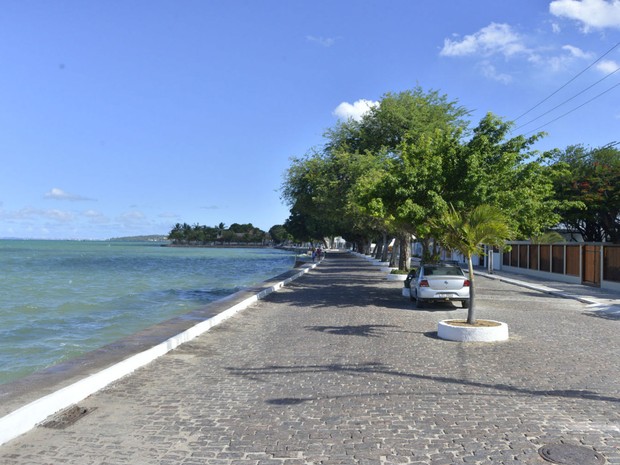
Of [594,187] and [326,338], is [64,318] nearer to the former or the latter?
[326,338]

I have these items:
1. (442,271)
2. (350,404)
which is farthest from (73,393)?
(442,271)

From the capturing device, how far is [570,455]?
481 centimetres

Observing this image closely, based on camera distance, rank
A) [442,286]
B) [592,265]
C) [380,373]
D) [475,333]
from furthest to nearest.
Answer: [592,265]
[442,286]
[475,333]
[380,373]

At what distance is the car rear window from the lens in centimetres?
1619

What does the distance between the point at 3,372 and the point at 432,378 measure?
348 inches

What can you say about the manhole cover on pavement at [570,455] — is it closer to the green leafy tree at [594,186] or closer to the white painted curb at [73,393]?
the white painted curb at [73,393]

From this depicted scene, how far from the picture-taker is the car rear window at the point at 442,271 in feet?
53.1

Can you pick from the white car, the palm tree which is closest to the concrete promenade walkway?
the palm tree

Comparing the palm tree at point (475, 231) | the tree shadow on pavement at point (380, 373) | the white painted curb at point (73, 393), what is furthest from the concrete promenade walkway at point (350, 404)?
the palm tree at point (475, 231)

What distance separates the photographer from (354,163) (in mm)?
26562

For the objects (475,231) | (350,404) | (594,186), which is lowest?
(350,404)

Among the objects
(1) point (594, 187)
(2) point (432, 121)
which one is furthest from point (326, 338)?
(1) point (594, 187)

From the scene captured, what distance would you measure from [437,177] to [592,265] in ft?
40.0

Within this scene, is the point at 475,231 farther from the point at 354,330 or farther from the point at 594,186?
the point at 594,186
